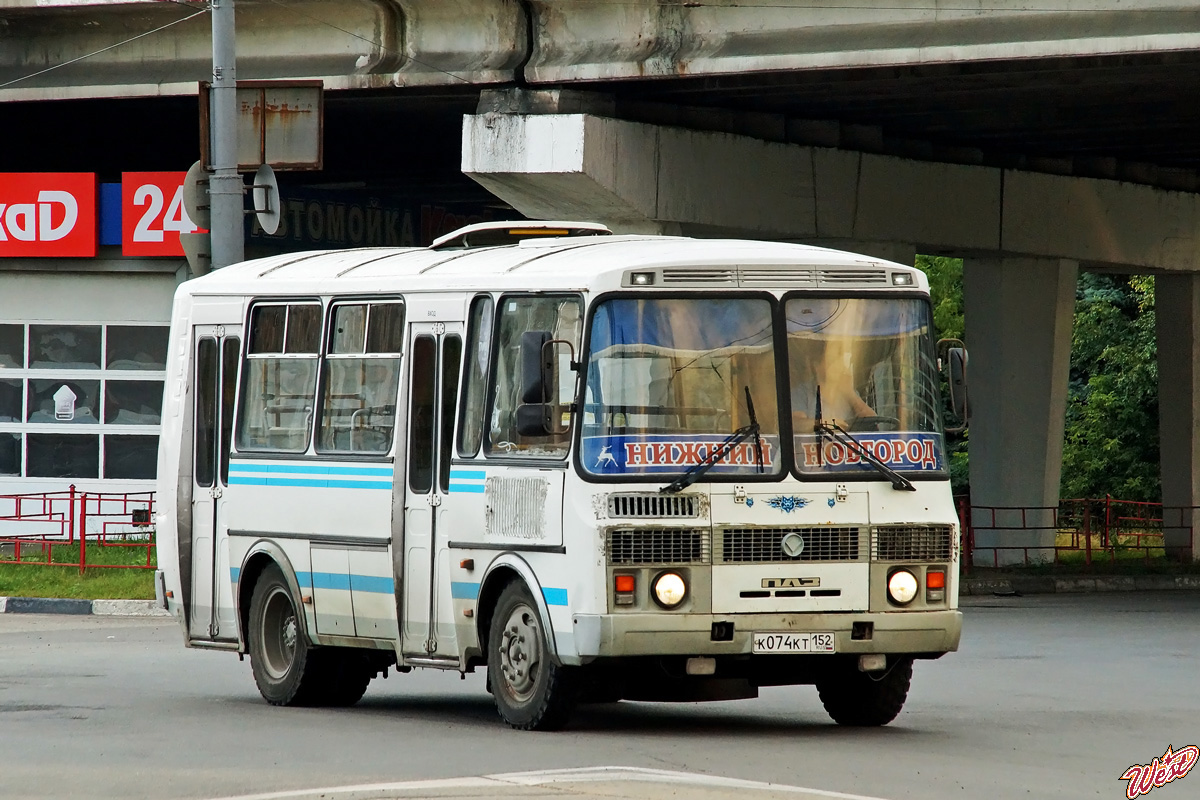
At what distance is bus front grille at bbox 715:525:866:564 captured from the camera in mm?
10984

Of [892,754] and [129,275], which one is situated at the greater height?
[129,275]

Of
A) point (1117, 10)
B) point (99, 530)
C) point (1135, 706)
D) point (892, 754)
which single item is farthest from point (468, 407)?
point (99, 530)

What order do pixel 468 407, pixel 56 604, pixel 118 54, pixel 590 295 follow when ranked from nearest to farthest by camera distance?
pixel 590 295
pixel 468 407
pixel 56 604
pixel 118 54

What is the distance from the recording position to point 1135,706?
44.2 ft

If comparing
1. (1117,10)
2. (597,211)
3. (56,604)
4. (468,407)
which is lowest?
(56,604)

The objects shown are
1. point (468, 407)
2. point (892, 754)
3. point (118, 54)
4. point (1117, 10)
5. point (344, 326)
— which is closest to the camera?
point (892, 754)

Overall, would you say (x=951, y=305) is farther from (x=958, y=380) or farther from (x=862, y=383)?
(x=862, y=383)

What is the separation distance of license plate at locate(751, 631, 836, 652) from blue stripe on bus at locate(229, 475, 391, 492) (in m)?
2.55

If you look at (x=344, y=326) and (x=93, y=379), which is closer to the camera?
(x=344, y=326)

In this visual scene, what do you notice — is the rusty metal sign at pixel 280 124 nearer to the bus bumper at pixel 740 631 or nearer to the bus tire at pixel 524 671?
the bus tire at pixel 524 671

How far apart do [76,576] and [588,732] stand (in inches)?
538

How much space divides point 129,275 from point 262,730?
1908cm

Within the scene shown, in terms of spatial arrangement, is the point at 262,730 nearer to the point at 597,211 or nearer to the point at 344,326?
the point at 344,326

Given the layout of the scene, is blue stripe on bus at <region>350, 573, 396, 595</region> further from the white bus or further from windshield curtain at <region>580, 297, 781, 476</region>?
windshield curtain at <region>580, 297, 781, 476</region>
